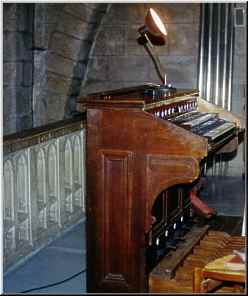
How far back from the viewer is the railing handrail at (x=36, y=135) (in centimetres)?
393

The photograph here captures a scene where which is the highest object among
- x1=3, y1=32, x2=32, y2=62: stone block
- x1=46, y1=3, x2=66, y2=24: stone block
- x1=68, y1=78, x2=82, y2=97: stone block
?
x1=46, y1=3, x2=66, y2=24: stone block

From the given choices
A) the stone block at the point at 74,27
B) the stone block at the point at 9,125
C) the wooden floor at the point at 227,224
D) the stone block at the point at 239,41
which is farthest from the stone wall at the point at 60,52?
the wooden floor at the point at 227,224

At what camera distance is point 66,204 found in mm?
4969

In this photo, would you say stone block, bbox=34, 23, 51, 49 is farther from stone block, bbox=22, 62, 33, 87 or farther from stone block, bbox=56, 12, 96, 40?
stone block, bbox=22, 62, 33, 87

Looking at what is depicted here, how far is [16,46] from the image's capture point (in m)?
6.50

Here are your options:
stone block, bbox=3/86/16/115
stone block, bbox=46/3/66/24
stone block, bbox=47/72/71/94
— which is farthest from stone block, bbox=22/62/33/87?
stone block, bbox=46/3/66/24

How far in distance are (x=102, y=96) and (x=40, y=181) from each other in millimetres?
1246

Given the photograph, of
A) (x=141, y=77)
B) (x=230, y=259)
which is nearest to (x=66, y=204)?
(x=230, y=259)

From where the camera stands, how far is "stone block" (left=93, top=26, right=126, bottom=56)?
24.5 feet

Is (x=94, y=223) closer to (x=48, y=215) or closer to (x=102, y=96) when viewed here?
(x=102, y=96)

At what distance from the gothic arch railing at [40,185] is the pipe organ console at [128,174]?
0.83 meters

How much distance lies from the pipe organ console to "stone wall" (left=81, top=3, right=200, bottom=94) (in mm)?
3963

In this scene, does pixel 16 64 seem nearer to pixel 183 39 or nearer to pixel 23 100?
pixel 23 100

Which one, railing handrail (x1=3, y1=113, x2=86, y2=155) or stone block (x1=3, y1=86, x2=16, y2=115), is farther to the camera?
stone block (x1=3, y1=86, x2=16, y2=115)
